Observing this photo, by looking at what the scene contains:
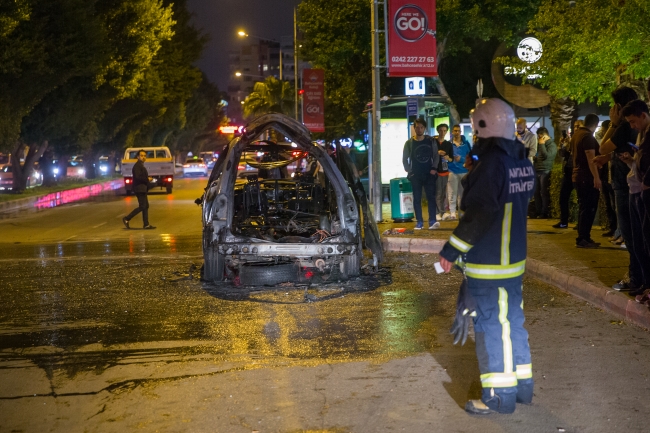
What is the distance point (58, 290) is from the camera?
1067 cm

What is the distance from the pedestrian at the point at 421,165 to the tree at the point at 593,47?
3671 mm

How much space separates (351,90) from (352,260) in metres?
28.3

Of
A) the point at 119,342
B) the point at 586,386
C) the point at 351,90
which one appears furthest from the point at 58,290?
the point at 351,90

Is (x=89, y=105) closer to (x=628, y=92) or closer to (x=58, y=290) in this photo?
(x=58, y=290)

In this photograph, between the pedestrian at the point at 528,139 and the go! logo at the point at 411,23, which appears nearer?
the pedestrian at the point at 528,139

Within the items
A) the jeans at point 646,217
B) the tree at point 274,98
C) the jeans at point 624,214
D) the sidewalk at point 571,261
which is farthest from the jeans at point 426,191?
the tree at point 274,98

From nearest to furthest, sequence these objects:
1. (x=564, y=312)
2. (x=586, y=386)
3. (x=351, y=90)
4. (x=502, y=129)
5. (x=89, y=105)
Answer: (x=502, y=129) < (x=586, y=386) < (x=564, y=312) < (x=351, y=90) < (x=89, y=105)

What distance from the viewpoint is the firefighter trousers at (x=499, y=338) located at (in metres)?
5.25

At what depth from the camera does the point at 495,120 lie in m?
5.34

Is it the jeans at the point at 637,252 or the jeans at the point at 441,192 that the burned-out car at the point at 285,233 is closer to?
the jeans at the point at 637,252

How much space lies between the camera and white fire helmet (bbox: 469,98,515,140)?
17.5ft

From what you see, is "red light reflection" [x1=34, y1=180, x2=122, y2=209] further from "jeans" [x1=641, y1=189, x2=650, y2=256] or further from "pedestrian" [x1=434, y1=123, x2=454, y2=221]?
"jeans" [x1=641, y1=189, x2=650, y2=256]

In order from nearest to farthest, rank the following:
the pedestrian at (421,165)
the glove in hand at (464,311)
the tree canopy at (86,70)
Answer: the glove in hand at (464,311), the pedestrian at (421,165), the tree canopy at (86,70)

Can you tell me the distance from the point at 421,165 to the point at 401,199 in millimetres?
1895
